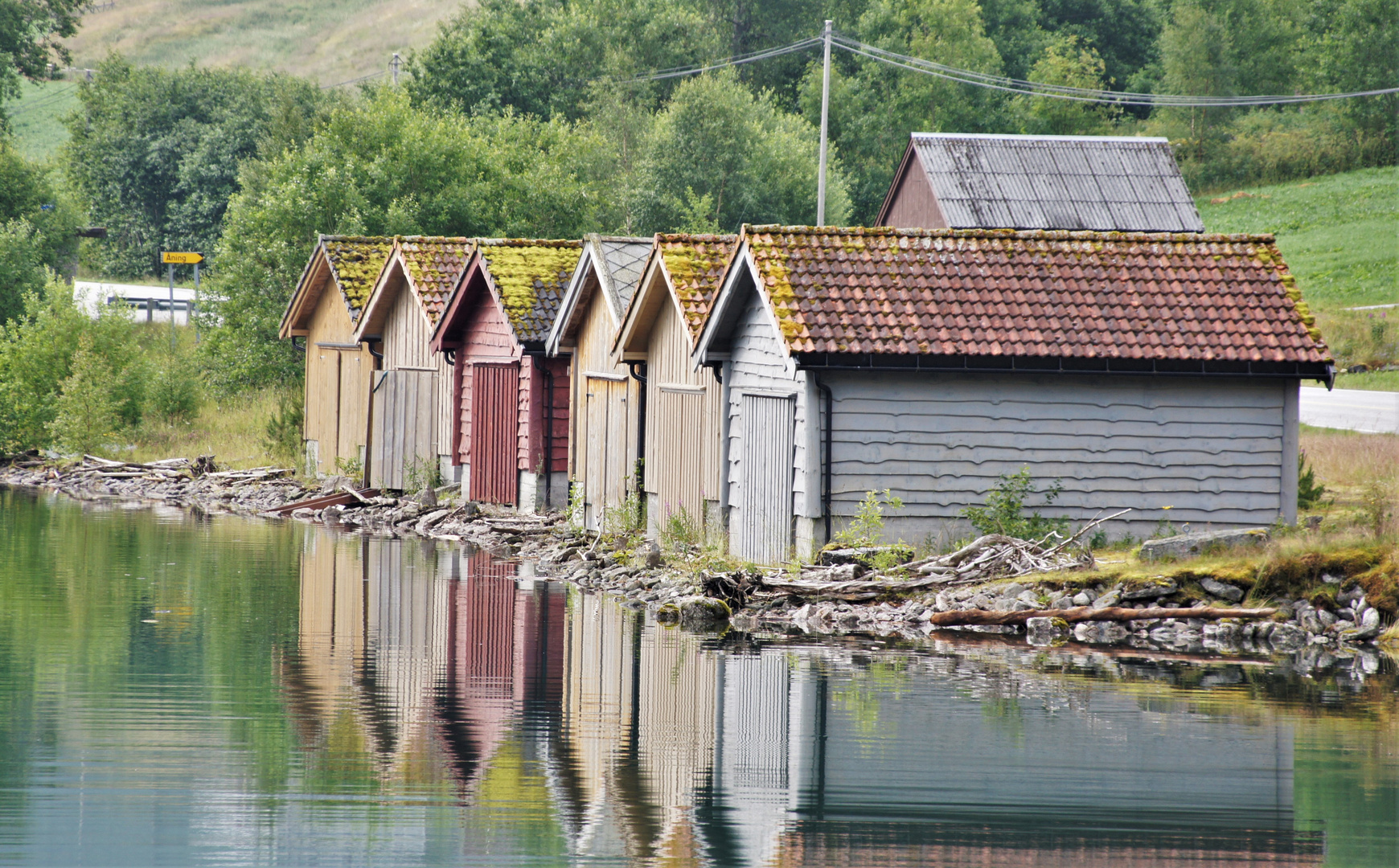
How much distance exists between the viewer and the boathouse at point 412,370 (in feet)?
108

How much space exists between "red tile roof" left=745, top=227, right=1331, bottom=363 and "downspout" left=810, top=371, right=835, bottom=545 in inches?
31.7

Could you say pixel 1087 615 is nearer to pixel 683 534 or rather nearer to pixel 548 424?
pixel 683 534

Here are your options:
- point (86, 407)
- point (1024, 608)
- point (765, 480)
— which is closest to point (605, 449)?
point (765, 480)

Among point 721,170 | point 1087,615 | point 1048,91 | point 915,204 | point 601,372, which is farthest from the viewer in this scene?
point 1048,91

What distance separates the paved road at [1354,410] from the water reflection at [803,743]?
20796mm

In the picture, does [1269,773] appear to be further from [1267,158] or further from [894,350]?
[1267,158]

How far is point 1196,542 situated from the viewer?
63.9ft

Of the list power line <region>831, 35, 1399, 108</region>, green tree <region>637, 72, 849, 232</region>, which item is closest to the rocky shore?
green tree <region>637, 72, 849, 232</region>

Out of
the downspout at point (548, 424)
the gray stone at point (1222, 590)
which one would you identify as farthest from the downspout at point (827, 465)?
the downspout at point (548, 424)

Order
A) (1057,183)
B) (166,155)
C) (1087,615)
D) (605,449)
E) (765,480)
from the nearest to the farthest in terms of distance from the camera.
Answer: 1. (1087,615)
2. (765,480)
3. (605,449)
4. (1057,183)
5. (166,155)

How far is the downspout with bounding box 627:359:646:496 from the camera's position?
2600cm

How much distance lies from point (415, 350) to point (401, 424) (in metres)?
1.49

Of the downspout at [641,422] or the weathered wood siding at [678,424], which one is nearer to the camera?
the weathered wood siding at [678,424]

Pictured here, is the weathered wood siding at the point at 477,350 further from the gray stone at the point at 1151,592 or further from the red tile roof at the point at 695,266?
the gray stone at the point at 1151,592
